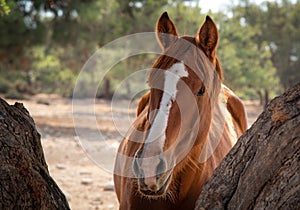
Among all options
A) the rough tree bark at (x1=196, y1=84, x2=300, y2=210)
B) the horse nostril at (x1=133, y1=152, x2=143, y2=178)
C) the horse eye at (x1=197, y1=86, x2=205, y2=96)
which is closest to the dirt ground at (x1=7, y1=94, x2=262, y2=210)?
the horse eye at (x1=197, y1=86, x2=205, y2=96)

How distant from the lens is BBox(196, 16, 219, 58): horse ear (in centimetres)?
251

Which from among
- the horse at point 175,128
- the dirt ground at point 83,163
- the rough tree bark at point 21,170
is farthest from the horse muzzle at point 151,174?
the dirt ground at point 83,163

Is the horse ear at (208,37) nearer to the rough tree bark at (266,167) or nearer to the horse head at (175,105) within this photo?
the horse head at (175,105)

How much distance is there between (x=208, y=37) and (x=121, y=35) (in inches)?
538

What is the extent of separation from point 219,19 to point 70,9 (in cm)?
969

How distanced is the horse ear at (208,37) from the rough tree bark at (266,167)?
0.69 meters

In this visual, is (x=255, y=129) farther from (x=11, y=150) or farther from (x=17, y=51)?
(x=17, y=51)

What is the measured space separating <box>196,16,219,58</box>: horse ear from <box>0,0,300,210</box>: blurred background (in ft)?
1.20

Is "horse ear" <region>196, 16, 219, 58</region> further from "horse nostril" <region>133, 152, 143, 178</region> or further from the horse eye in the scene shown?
"horse nostril" <region>133, 152, 143, 178</region>

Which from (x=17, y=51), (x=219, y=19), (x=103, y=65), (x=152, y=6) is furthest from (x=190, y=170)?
(x=219, y=19)

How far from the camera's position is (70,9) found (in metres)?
13.5

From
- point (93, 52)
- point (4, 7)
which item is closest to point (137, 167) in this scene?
point (4, 7)

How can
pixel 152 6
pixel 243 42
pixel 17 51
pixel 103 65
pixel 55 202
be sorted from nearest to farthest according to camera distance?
pixel 55 202
pixel 17 51
pixel 152 6
pixel 103 65
pixel 243 42

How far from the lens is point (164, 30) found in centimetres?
268
